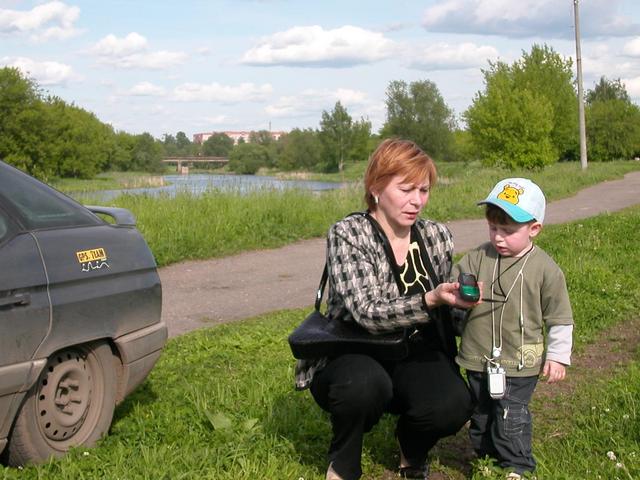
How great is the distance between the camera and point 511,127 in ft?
139

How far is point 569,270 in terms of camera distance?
8.88 meters

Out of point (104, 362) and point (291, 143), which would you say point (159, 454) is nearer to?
point (104, 362)

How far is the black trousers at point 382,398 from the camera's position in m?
3.70

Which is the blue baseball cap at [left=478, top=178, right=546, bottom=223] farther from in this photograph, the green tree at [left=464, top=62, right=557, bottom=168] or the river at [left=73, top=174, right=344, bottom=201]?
the green tree at [left=464, top=62, right=557, bottom=168]

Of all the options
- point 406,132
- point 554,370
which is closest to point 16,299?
point 554,370

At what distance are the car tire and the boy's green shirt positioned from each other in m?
1.91

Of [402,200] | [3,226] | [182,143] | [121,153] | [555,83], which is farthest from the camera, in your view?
[121,153]

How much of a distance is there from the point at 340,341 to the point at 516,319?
757 mm

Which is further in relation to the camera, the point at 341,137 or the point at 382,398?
the point at 341,137

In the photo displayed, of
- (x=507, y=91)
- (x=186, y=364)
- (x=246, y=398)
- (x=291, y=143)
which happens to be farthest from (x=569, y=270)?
(x=291, y=143)

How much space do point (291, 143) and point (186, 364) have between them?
10237 centimetres

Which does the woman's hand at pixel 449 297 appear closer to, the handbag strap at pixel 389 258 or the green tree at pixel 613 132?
the handbag strap at pixel 389 258

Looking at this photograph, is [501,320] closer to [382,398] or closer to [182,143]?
[382,398]

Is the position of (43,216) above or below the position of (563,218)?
above
